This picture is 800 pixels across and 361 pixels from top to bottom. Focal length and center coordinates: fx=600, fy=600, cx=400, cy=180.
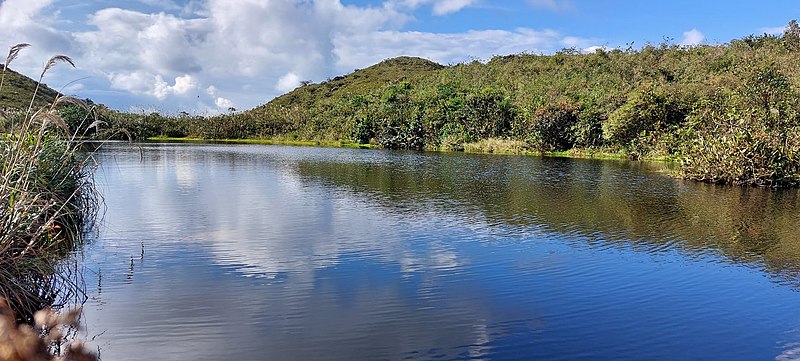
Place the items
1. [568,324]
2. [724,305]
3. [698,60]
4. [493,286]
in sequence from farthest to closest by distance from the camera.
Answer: [698,60], [493,286], [724,305], [568,324]

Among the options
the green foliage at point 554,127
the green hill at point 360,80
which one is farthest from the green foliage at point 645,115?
the green hill at point 360,80

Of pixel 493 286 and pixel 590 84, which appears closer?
pixel 493 286

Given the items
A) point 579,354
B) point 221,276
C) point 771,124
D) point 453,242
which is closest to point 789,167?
point 771,124

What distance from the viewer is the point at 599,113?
40.5 m

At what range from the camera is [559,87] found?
51656 mm

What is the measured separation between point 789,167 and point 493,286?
16.9 metres

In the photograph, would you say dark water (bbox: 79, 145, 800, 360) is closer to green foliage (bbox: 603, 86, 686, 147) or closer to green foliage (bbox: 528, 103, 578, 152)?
green foliage (bbox: 603, 86, 686, 147)

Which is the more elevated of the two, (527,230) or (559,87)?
(559,87)

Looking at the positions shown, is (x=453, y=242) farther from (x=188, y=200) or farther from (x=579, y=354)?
(x=188, y=200)

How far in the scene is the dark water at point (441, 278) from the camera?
229 inches

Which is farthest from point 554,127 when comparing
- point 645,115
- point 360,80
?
point 360,80

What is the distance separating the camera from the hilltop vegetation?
69.5 ft

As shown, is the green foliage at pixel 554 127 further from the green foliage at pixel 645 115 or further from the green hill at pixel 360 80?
the green hill at pixel 360 80

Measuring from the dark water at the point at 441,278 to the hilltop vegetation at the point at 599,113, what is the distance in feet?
17.0
